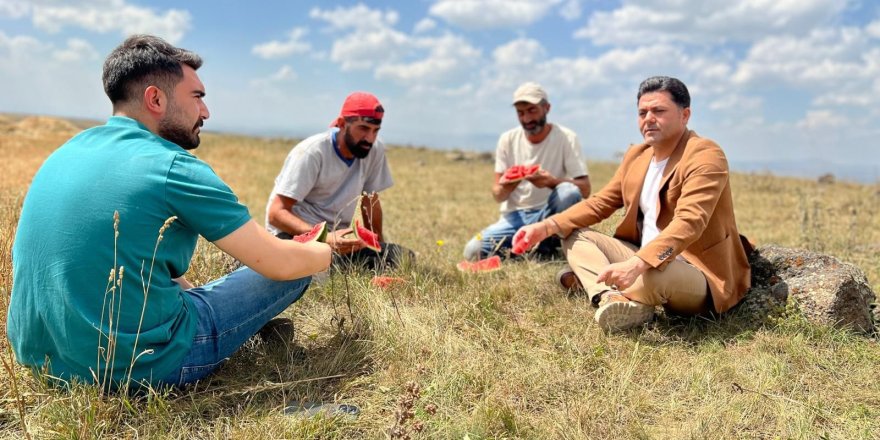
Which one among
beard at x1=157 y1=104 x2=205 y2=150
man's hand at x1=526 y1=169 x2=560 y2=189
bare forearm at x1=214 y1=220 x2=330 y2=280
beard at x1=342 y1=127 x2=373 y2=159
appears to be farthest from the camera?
man's hand at x1=526 y1=169 x2=560 y2=189

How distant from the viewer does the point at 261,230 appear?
8.01ft

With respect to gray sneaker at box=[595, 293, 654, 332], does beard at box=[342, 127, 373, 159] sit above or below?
above

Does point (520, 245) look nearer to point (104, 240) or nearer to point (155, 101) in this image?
point (155, 101)

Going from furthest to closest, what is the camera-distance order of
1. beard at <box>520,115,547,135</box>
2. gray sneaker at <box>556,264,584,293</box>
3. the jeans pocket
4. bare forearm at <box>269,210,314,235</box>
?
beard at <box>520,115,547,135</box>
bare forearm at <box>269,210,314,235</box>
gray sneaker at <box>556,264,584,293</box>
the jeans pocket

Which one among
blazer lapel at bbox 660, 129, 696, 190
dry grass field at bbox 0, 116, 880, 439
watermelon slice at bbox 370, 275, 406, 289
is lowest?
dry grass field at bbox 0, 116, 880, 439

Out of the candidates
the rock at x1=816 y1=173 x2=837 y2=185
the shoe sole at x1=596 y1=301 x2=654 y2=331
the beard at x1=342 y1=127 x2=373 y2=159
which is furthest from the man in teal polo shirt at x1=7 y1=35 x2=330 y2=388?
the rock at x1=816 y1=173 x2=837 y2=185

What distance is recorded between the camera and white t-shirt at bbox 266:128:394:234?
4699 mm

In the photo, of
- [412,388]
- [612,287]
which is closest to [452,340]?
[412,388]

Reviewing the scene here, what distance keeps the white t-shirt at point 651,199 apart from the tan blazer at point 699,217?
0.11ft

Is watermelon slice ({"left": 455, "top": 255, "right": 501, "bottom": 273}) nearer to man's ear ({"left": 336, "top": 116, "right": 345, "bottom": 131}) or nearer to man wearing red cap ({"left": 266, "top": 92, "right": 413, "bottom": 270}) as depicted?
man wearing red cap ({"left": 266, "top": 92, "right": 413, "bottom": 270})

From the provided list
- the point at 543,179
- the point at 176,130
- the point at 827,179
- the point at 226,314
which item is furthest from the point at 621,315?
the point at 827,179

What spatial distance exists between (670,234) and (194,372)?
2582mm

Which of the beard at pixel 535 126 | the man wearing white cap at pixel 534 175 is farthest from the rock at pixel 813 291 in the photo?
the beard at pixel 535 126

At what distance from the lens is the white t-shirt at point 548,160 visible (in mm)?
6078
